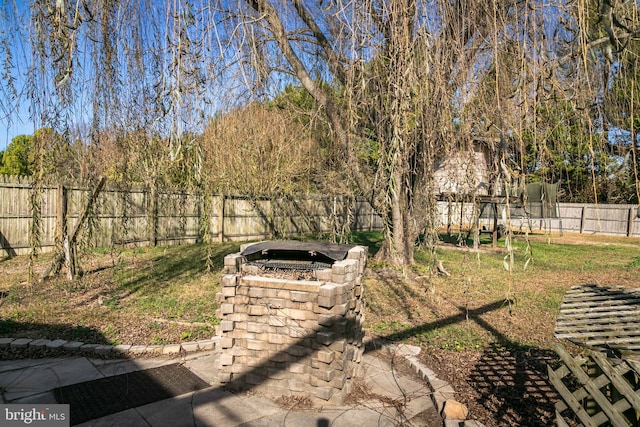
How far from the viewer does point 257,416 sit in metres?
2.96

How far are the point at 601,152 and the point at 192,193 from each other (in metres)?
4.18

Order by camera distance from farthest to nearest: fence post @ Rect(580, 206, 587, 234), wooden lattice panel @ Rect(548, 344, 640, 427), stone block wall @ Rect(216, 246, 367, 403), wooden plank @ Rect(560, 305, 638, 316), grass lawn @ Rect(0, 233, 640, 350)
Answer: fence post @ Rect(580, 206, 587, 234), grass lawn @ Rect(0, 233, 640, 350), stone block wall @ Rect(216, 246, 367, 403), wooden plank @ Rect(560, 305, 638, 316), wooden lattice panel @ Rect(548, 344, 640, 427)

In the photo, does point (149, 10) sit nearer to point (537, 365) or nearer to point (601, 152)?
point (601, 152)

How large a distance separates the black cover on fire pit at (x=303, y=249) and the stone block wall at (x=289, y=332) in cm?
13

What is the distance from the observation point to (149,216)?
8.69 m

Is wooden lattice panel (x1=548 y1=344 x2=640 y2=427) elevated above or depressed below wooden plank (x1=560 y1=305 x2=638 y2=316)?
below

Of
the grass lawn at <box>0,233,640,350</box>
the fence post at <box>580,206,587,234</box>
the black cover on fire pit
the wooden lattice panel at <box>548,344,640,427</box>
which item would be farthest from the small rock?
the fence post at <box>580,206,587,234</box>

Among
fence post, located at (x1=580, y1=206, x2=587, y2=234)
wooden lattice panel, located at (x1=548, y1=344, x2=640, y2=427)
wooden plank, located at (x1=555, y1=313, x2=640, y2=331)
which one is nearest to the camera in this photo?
wooden lattice panel, located at (x1=548, y1=344, x2=640, y2=427)

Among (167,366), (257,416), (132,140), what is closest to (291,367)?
(257,416)

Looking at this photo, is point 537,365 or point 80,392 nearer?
point 80,392

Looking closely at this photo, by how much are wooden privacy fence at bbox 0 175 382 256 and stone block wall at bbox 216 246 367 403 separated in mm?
1343

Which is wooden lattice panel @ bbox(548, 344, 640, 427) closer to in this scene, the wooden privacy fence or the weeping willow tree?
the weeping willow tree

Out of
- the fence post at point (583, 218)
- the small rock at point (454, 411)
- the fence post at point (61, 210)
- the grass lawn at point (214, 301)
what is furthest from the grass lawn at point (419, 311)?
the fence post at point (583, 218)

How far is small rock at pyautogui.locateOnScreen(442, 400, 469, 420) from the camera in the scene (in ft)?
9.71
